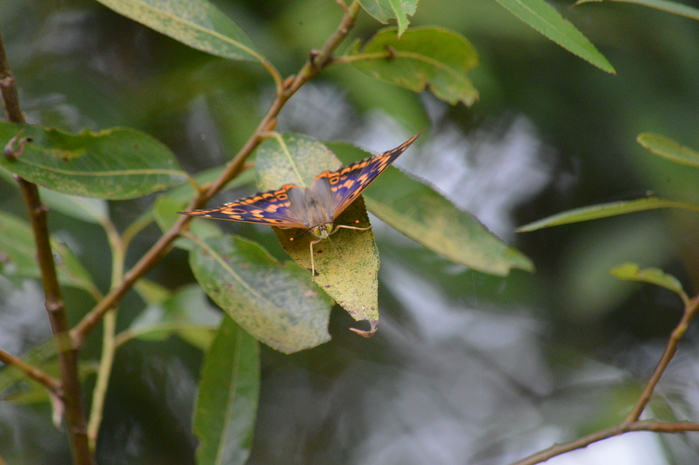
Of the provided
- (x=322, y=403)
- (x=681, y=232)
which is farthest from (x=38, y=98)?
(x=681, y=232)

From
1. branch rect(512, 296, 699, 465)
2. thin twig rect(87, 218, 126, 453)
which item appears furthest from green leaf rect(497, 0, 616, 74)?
thin twig rect(87, 218, 126, 453)

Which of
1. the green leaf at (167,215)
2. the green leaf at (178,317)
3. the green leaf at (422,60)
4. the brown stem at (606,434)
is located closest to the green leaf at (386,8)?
the green leaf at (422,60)

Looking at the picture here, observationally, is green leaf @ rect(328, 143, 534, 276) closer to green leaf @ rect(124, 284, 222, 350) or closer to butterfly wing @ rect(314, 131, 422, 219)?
butterfly wing @ rect(314, 131, 422, 219)

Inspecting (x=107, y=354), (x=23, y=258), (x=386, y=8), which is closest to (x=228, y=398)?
(x=107, y=354)

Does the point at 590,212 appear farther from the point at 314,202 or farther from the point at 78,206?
the point at 78,206

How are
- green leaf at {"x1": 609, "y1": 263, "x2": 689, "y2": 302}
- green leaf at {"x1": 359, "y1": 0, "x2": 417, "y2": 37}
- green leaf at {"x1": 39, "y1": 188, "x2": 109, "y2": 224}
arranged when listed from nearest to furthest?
green leaf at {"x1": 359, "y1": 0, "x2": 417, "y2": 37} < green leaf at {"x1": 609, "y1": 263, "x2": 689, "y2": 302} < green leaf at {"x1": 39, "y1": 188, "x2": 109, "y2": 224}

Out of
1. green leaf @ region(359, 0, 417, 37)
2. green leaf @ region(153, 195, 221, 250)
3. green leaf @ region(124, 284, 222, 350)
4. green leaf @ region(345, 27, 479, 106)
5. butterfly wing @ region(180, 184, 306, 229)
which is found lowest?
green leaf @ region(124, 284, 222, 350)

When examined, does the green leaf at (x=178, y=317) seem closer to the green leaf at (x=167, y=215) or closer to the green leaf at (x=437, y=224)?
the green leaf at (x=167, y=215)

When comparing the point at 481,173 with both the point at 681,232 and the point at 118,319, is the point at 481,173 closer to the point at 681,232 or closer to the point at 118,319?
the point at 681,232

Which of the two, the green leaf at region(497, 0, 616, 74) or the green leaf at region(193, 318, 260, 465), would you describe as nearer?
the green leaf at region(497, 0, 616, 74)
